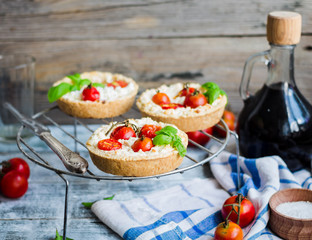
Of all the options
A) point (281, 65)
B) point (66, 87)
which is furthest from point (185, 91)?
point (66, 87)

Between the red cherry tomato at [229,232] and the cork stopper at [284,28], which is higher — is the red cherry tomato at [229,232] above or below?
below

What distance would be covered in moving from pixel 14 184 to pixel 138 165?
0.67 meters

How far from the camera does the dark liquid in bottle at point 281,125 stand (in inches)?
89.3

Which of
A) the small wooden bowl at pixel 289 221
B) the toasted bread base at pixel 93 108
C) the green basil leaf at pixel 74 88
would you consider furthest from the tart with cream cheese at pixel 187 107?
the small wooden bowl at pixel 289 221

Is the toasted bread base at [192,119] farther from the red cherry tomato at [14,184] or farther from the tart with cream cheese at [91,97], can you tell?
the red cherry tomato at [14,184]

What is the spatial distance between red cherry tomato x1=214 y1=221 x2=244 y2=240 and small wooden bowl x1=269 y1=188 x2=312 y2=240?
183mm

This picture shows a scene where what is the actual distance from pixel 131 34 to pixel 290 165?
4.00 ft

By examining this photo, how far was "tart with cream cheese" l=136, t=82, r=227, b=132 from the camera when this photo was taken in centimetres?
211

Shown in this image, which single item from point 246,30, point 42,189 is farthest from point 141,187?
point 246,30

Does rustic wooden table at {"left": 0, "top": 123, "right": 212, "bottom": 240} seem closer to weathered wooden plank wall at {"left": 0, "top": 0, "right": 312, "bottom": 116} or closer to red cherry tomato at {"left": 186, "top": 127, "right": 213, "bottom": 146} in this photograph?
red cherry tomato at {"left": 186, "top": 127, "right": 213, "bottom": 146}

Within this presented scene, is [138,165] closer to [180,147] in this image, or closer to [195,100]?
[180,147]

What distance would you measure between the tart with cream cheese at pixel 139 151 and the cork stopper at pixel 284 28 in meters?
0.69

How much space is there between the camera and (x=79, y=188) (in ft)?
7.39

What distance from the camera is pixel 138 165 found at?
177 centimetres
